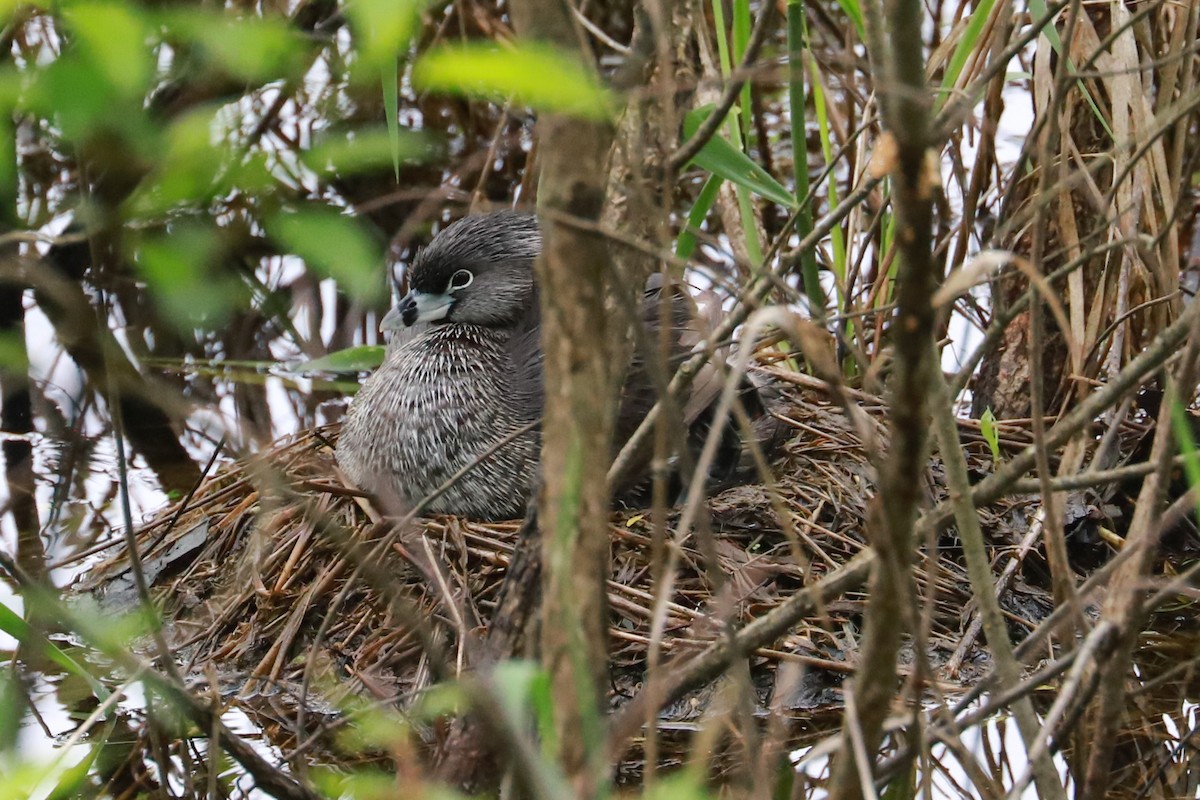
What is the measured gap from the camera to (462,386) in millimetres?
3822

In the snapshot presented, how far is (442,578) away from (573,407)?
148cm

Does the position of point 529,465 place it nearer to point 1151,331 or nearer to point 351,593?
point 351,593

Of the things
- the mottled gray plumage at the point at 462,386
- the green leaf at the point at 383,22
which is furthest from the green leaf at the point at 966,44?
the green leaf at the point at 383,22

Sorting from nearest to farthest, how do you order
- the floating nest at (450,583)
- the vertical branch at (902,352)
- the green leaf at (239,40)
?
1. the green leaf at (239,40)
2. the vertical branch at (902,352)
3. the floating nest at (450,583)

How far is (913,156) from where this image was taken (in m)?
1.31

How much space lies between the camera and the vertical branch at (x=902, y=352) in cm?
132

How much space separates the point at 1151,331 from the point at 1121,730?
58.8 inches

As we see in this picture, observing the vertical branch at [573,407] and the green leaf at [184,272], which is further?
the vertical branch at [573,407]

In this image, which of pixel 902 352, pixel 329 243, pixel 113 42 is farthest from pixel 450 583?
pixel 113 42

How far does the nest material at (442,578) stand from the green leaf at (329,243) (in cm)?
152

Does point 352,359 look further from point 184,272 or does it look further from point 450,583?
point 184,272

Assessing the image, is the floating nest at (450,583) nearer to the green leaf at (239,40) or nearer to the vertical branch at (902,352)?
the vertical branch at (902,352)

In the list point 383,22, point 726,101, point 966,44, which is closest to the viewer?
point 383,22

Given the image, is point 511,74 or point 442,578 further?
point 442,578
